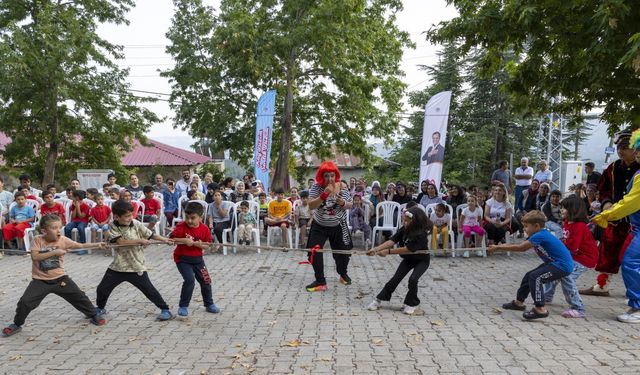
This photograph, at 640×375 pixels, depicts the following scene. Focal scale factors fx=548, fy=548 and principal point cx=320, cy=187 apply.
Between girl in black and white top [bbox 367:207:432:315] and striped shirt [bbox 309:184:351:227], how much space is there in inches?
42.1

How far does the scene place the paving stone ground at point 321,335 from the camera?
4.36 metres

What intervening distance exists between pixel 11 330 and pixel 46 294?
439mm

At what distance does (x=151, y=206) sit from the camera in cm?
1088

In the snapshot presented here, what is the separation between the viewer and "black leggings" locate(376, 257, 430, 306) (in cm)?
595

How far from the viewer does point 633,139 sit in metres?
5.76

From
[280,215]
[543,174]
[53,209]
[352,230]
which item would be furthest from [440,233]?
[53,209]

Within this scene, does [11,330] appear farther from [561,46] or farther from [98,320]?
[561,46]

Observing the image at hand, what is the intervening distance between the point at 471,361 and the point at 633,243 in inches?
96.1

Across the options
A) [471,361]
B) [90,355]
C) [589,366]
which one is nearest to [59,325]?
[90,355]

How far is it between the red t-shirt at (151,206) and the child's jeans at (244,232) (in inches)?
69.9

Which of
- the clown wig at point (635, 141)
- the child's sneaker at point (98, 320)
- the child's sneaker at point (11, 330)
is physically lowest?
the child's sneaker at point (11, 330)

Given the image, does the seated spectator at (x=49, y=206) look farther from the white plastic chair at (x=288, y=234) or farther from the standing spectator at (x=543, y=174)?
the standing spectator at (x=543, y=174)

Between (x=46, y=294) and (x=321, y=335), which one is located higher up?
(x=46, y=294)

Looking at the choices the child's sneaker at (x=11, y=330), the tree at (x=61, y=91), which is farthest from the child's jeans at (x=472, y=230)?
the tree at (x=61, y=91)
